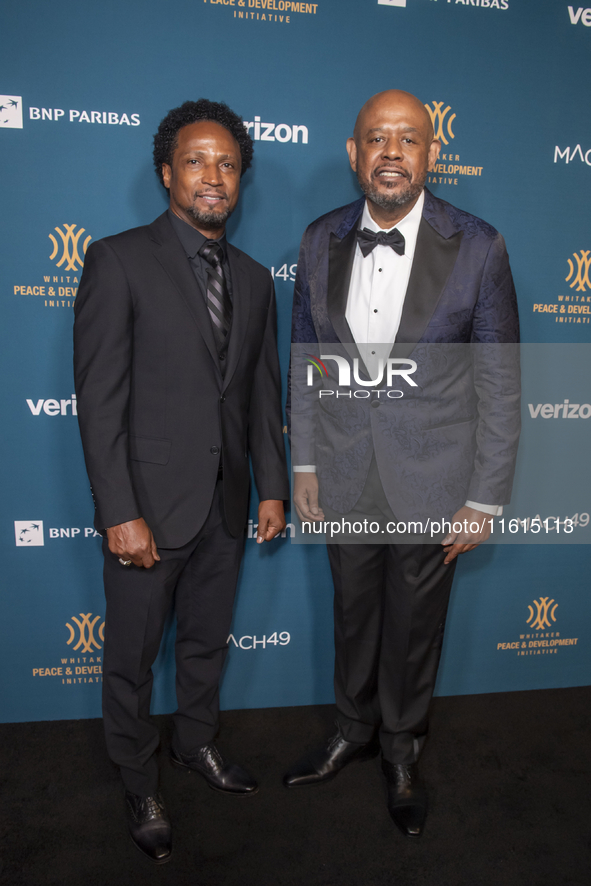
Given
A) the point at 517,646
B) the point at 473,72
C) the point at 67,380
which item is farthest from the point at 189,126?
the point at 517,646

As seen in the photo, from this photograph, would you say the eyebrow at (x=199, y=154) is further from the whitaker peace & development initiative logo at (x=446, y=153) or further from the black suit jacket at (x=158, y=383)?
the whitaker peace & development initiative logo at (x=446, y=153)

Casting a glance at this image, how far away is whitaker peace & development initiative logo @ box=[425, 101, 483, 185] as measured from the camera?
199cm

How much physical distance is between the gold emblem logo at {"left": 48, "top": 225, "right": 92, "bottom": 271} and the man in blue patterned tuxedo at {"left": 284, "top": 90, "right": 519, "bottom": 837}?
2.60 feet

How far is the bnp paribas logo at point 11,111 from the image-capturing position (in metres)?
1.79

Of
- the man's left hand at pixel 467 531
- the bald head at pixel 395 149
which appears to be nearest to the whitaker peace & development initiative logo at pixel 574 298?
the bald head at pixel 395 149

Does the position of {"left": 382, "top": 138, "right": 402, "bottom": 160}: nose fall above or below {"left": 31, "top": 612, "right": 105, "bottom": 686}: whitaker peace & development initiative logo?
above

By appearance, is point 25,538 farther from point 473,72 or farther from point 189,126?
point 473,72

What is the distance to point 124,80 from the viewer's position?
6.00 ft

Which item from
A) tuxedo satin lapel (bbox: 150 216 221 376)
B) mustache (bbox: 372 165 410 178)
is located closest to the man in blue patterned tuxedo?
mustache (bbox: 372 165 410 178)

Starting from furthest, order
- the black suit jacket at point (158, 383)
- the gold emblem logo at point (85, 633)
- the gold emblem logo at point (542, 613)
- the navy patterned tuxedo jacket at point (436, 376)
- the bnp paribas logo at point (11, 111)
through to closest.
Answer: the gold emblem logo at point (542, 613) < the gold emblem logo at point (85, 633) < the bnp paribas logo at point (11, 111) < the navy patterned tuxedo jacket at point (436, 376) < the black suit jacket at point (158, 383)

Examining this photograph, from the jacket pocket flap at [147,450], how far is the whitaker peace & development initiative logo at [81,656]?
93cm

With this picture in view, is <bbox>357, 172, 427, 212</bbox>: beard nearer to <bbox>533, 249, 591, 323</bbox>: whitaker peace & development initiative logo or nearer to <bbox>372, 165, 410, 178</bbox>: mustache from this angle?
<bbox>372, 165, 410, 178</bbox>: mustache

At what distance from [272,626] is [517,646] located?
110 cm

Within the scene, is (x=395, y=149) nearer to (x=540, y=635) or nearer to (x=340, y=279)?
(x=340, y=279)
